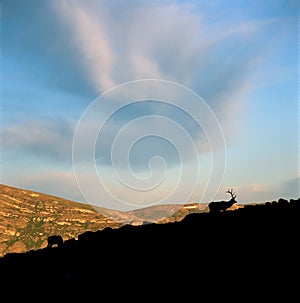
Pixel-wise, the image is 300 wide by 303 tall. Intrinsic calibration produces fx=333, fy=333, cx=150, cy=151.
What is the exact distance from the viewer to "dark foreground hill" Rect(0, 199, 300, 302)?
18.9 metres

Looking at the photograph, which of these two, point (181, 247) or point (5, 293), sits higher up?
point (181, 247)

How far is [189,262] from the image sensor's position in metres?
22.9

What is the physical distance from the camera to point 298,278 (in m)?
17.9

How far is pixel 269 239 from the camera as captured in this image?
22.4 m

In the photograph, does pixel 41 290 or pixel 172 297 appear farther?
pixel 41 290

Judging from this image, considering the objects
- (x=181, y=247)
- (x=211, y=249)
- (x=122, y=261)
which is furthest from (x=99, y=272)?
(x=211, y=249)

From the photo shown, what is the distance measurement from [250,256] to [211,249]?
3112 mm

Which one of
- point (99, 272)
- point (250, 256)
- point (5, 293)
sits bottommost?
point (5, 293)

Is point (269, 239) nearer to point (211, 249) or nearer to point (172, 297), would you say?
point (211, 249)

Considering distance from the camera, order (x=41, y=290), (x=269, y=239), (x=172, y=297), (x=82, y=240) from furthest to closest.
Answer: (x=82, y=240) < (x=41, y=290) < (x=269, y=239) < (x=172, y=297)

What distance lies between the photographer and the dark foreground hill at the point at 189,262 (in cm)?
1892

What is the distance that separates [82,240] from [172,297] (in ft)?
58.6

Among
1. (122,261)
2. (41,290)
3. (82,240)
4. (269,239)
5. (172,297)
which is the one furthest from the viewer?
(82,240)

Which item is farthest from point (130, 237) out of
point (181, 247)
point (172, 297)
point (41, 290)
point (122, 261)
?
point (172, 297)
